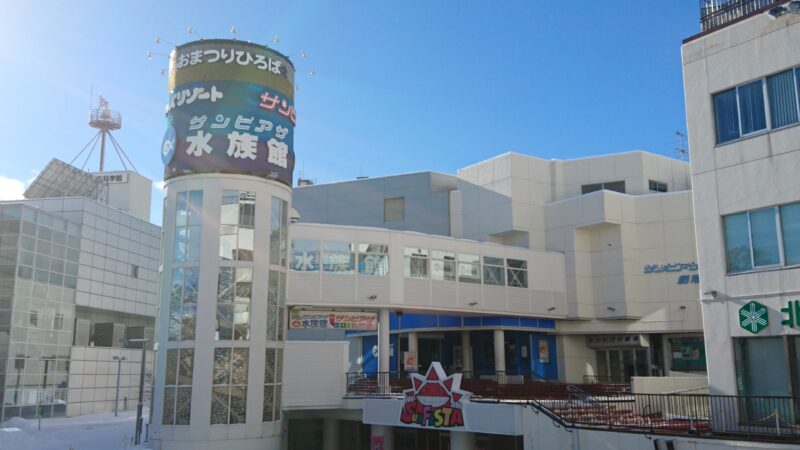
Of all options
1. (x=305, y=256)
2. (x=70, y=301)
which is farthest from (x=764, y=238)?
(x=70, y=301)

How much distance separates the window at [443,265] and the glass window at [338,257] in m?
4.73

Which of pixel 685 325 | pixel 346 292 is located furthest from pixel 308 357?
pixel 685 325

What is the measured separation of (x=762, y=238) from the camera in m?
20.9

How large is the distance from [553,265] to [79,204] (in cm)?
3630

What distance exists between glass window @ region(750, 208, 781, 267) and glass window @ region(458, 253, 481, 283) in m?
20.5

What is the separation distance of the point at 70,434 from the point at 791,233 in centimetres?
3411

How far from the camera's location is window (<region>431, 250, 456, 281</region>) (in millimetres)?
39281

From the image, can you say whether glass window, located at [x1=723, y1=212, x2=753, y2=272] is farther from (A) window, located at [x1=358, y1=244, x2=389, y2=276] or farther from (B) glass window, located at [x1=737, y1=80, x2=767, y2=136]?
(A) window, located at [x1=358, y1=244, x2=389, y2=276]

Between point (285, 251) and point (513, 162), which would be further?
point (513, 162)

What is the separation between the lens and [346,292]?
36406 millimetres

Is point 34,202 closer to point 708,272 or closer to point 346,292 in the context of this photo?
point 346,292

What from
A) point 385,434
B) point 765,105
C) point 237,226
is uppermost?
point 765,105

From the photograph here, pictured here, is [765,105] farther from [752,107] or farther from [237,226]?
[237,226]

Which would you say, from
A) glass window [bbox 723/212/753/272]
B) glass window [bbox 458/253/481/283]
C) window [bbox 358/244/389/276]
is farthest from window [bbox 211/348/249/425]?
glass window [bbox 723/212/753/272]
